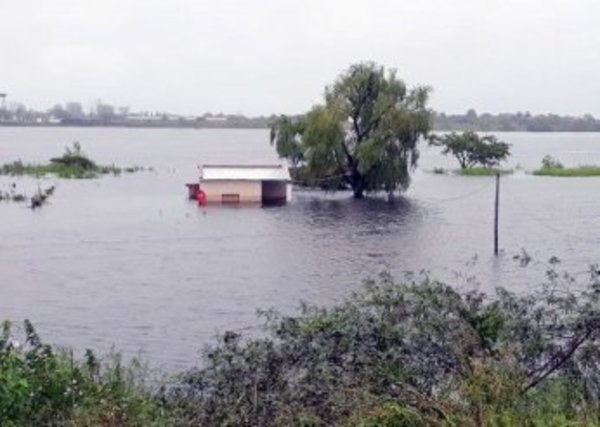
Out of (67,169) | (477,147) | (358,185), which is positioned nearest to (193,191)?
(358,185)

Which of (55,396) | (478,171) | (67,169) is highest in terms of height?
(55,396)

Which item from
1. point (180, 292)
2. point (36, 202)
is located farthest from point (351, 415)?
point (36, 202)

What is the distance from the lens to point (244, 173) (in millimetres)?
52250

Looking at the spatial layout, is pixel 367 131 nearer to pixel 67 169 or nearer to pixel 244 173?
pixel 244 173

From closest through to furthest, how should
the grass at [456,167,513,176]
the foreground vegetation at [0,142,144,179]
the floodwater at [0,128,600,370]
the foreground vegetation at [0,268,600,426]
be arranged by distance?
the foreground vegetation at [0,268,600,426], the floodwater at [0,128,600,370], the foreground vegetation at [0,142,144,179], the grass at [456,167,513,176]

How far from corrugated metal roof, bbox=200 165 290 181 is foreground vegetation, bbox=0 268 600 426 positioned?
41.1 metres

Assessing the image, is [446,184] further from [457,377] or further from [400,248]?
[457,377]

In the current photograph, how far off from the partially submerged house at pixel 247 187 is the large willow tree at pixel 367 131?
298 centimetres

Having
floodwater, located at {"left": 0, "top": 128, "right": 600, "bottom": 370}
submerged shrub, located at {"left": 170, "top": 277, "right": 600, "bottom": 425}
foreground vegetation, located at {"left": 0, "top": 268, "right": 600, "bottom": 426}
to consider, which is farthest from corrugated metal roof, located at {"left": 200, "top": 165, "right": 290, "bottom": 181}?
submerged shrub, located at {"left": 170, "top": 277, "right": 600, "bottom": 425}

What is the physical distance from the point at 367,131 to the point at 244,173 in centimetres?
685

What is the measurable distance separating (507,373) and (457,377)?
0.80 m

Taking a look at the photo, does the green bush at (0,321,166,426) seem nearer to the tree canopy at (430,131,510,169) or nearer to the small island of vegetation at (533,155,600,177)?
the tree canopy at (430,131,510,169)

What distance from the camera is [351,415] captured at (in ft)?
26.4

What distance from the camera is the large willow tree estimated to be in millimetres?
51312
